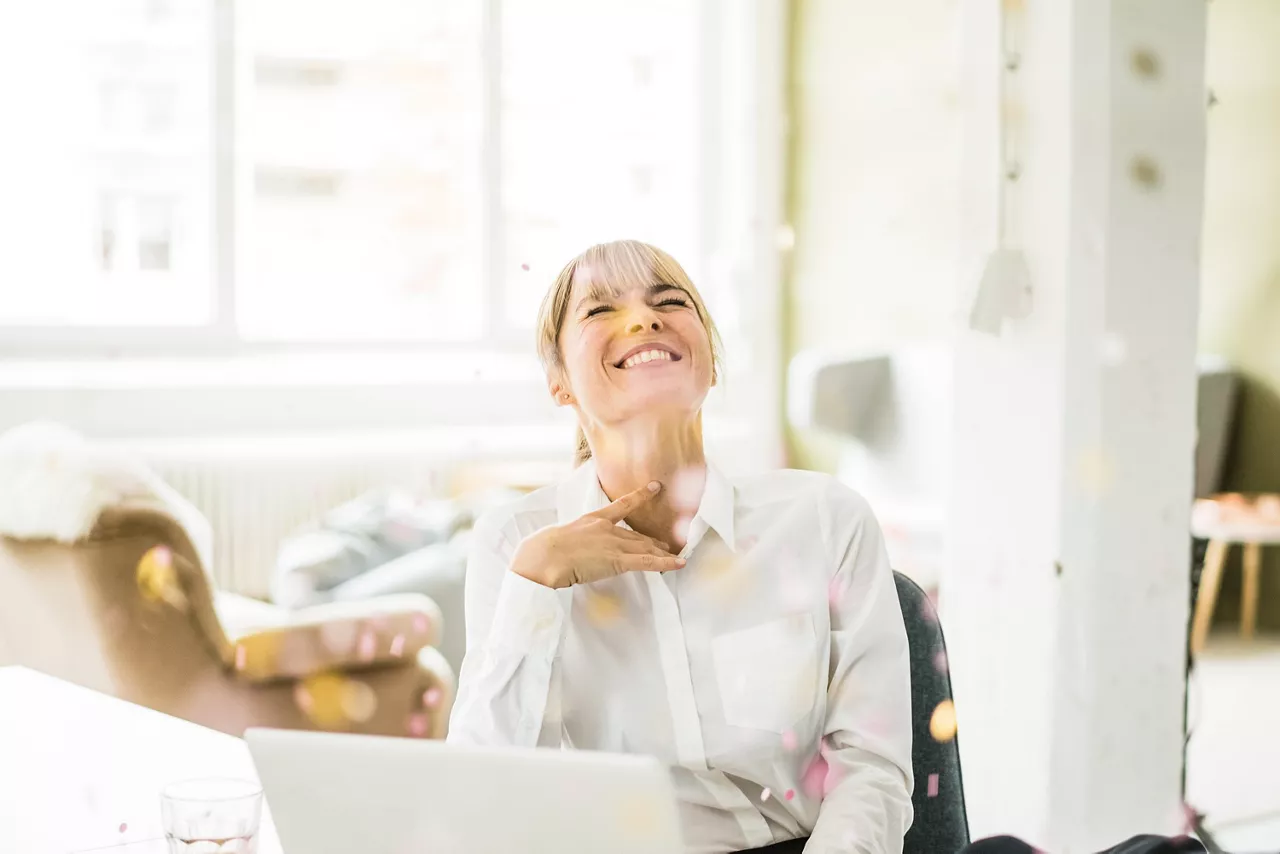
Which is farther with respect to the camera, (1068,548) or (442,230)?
(442,230)

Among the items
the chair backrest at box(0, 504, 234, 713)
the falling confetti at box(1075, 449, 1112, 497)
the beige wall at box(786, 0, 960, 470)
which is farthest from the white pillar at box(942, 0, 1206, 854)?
the beige wall at box(786, 0, 960, 470)

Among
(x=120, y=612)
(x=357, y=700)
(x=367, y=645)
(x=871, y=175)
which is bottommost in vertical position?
(x=357, y=700)

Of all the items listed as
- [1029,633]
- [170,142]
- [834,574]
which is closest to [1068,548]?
[1029,633]

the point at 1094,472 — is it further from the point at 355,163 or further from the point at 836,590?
the point at 355,163

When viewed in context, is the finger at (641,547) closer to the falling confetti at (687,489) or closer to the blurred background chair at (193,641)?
the falling confetti at (687,489)

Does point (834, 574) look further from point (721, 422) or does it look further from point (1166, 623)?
point (721, 422)

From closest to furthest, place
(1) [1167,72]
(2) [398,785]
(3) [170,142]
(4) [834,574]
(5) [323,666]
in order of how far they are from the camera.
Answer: (2) [398,785] < (4) [834,574] < (1) [1167,72] < (5) [323,666] < (3) [170,142]

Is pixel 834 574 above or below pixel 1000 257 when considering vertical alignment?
below

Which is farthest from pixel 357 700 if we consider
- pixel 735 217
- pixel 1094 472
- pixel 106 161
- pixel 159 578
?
pixel 735 217

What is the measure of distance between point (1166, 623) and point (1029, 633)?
0.75ft

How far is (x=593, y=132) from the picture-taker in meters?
4.67

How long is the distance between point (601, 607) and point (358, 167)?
3.52m

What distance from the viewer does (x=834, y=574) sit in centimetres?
108

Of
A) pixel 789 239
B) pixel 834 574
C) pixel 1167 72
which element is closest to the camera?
pixel 834 574
